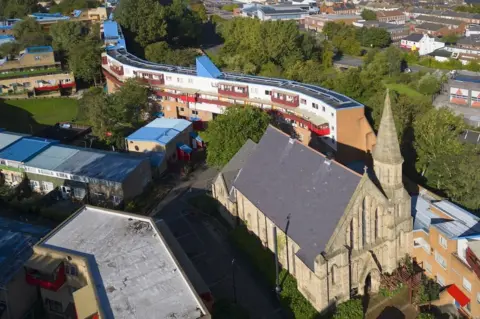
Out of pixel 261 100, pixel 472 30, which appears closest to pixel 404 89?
pixel 261 100

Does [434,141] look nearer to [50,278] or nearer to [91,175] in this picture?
[91,175]

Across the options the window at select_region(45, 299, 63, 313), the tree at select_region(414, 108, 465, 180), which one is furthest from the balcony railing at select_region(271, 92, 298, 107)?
the window at select_region(45, 299, 63, 313)

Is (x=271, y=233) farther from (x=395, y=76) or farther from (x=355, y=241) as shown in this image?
(x=395, y=76)

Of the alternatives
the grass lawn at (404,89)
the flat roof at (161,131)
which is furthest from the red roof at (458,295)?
the grass lawn at (404,89)

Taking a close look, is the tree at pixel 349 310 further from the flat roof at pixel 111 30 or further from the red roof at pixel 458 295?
the flat roof at pixel 111 30

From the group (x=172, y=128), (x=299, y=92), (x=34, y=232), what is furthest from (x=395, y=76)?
(x=34, y=232)

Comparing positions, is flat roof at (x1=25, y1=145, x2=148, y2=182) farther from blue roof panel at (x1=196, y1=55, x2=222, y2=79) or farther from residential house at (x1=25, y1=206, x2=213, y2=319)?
blue roof panel at (x1=196, y1=55, x2=222, y2=79)
